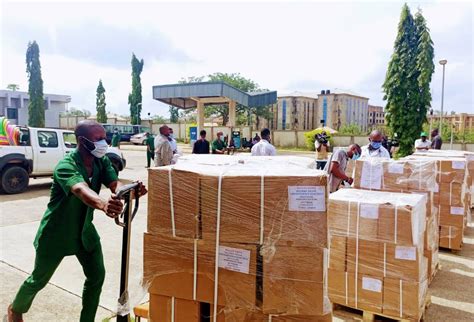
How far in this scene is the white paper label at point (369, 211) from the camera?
3.53 m

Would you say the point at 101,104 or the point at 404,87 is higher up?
the point at 101,104

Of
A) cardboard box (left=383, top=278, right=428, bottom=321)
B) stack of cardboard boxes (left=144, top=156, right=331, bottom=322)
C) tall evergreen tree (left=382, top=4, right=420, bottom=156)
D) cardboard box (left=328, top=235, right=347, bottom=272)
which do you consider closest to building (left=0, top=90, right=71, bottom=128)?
tall evergreen tree (left=382, top=4, right=420, bottom=156)

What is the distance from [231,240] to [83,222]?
4.13 ft

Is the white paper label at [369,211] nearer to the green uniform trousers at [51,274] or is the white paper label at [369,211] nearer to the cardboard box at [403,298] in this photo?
the cardboard box at [403,298]

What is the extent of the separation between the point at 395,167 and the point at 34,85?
3491 cm

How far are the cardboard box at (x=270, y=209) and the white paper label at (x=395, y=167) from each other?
120 inches

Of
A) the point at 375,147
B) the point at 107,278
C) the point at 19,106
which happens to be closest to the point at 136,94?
the point at 19,106

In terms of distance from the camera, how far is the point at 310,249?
2197mm

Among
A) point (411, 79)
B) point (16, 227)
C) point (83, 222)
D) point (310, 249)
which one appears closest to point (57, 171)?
point (83, 222)

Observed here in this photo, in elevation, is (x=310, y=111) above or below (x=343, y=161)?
above

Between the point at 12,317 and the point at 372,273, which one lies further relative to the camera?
the point at 372,273

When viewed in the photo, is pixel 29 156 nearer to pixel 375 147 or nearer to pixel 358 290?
pixel 375 147

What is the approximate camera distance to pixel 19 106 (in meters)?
38.8

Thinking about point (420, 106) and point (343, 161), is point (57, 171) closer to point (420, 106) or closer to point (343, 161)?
point (343, 161)
